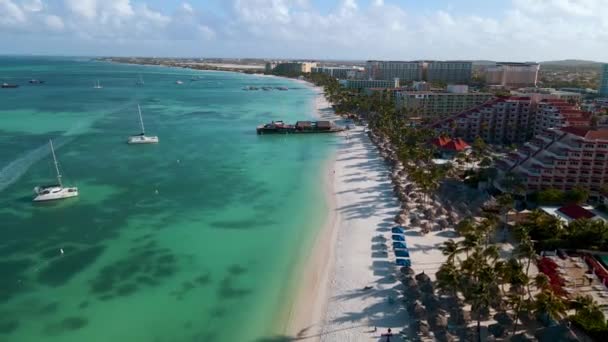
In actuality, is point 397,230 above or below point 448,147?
below

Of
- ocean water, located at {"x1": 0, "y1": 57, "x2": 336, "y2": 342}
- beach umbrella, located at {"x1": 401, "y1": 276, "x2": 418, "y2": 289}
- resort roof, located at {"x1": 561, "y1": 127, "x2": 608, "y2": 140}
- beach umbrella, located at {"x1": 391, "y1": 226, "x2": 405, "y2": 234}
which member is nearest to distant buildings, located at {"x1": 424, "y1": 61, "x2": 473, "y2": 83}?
ocean water, located at {"x1": 0, "y1": 57, "x2": 336, "y2": 342}

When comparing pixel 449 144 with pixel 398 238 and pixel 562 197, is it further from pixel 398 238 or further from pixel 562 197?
pixel 398 238

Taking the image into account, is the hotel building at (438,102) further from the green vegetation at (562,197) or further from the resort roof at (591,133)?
the green vegetation at (562,197)

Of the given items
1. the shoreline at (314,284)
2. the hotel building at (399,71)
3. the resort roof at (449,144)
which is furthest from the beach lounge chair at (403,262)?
the hotel building at (399,71)

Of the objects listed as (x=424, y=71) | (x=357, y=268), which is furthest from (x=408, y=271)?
(x=424, y=71)

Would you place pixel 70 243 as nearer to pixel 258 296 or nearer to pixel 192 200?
pixel 192 200

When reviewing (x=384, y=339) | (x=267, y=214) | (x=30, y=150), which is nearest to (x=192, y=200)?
(x=267, y=214)
